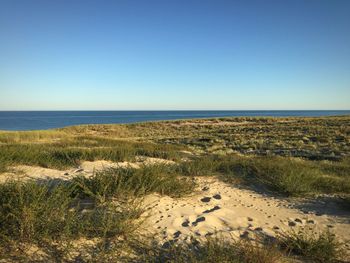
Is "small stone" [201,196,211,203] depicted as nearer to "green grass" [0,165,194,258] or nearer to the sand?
the sand

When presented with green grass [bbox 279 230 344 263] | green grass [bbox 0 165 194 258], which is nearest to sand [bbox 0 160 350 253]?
green grass [bbox 279 230 344 263]

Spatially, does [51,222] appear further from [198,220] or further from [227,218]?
[227,218]

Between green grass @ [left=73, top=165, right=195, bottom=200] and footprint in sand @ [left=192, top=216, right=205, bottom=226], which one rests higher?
green grass @ [left=73, top=165, right=195, bottom=200]

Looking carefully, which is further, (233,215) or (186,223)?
(233,215)

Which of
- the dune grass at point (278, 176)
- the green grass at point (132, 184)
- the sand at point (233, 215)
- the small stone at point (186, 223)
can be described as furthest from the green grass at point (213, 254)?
the dune grass at point (278, 176)

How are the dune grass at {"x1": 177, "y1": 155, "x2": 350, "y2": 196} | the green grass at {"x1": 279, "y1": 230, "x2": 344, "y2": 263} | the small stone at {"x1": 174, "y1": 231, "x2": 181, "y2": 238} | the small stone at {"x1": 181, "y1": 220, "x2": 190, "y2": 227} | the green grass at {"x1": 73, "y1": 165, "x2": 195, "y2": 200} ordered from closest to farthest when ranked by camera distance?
the green grass at {"x1": 279, "y1": 230, "x2": 344, "y2": 263} < the small stone at {"x1": 174, "y1": 231, "x2": 181, "y2": 238} < the small stone at {"x1": 181, "y1": 220, "x2": 190, "y2": 227} < the green grass at {"x1": 73, "y1": 165, "x2": 195, "y2": 200} < the dune grass at {"x1": 177, "y1": 155, "x2": 350, "y2": 196}

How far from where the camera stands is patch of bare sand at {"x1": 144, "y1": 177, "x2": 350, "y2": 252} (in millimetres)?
4301

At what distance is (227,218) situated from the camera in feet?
16.3

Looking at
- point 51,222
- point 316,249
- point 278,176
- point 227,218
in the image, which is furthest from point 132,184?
point 278,176

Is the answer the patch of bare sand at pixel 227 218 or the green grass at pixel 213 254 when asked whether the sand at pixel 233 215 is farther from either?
the green grass at pixel 213 254

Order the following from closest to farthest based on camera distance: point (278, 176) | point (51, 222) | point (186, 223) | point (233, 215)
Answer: point (51, 222) → point (186, 223) → point (233, 215) → point (278, 176)

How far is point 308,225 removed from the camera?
480 cm

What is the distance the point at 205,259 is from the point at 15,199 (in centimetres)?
273

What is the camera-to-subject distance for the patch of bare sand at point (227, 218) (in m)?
4.30
